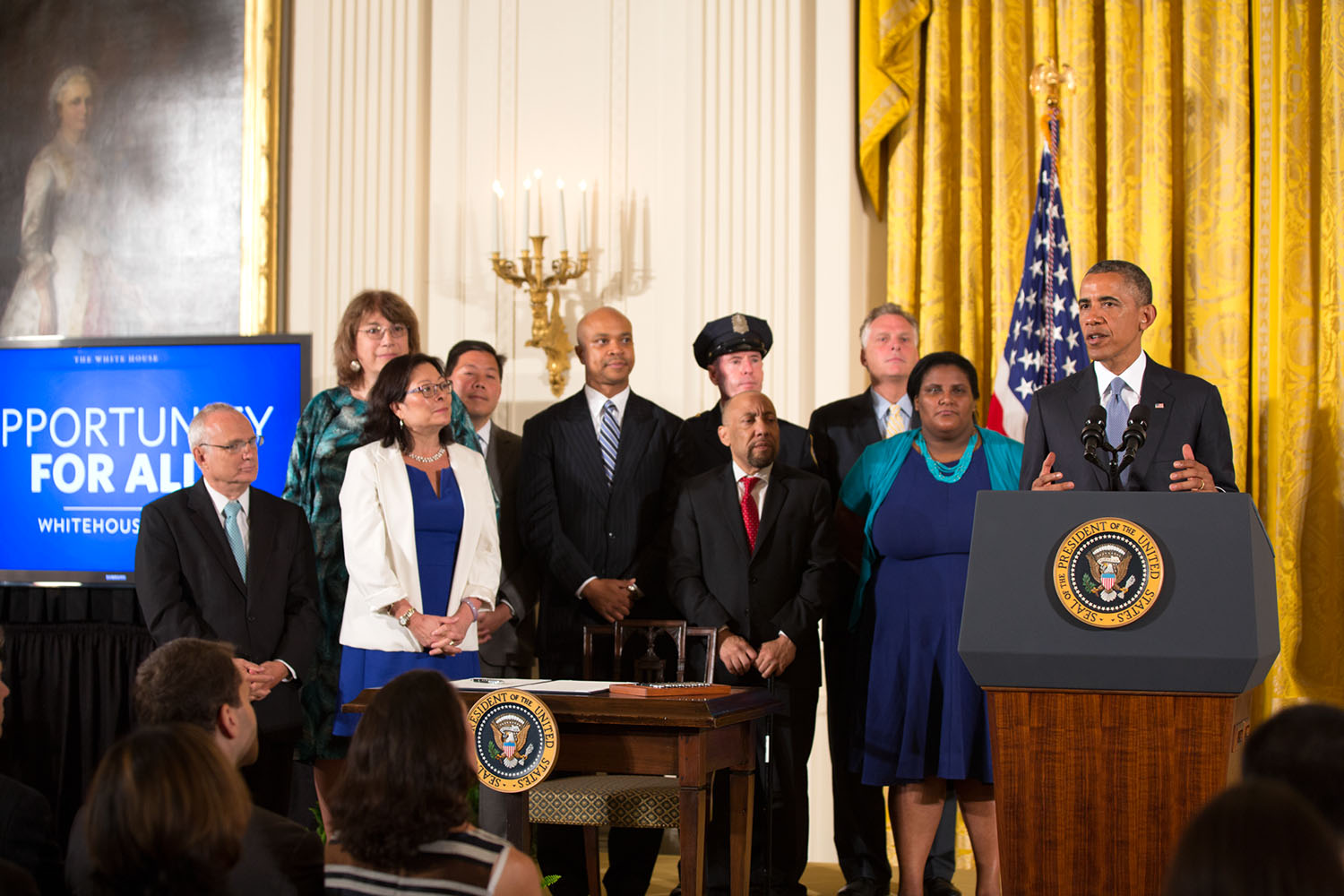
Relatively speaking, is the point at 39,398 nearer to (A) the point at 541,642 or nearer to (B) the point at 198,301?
(B) the point at 198,301

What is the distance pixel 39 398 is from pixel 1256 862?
193 inches

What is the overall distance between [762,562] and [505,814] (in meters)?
1.18

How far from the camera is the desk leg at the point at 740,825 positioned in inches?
150

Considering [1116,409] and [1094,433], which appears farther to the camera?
[1116,409]

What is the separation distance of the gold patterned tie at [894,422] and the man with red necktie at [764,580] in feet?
1.57

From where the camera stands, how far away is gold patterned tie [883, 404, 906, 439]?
4.71 metres

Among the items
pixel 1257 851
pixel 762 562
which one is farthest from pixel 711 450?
pixel 1257 851

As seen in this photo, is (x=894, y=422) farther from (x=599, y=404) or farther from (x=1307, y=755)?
(x=1307, y=755)

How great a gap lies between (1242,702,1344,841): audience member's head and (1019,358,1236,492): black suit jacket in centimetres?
171

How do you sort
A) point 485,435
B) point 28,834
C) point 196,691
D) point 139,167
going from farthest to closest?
point 139,167 < point 485,435 < point 196,691 < point 28,834

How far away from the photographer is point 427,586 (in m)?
3.98

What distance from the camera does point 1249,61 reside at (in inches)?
207

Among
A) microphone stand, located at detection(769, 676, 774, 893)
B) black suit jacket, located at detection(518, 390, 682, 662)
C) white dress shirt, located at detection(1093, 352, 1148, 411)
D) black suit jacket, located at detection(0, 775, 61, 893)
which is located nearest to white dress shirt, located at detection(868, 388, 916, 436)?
black suit jacket, located at detection(518, 390, 682, 662)

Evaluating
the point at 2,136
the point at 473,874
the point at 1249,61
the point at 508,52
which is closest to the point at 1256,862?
the point at 473,874
